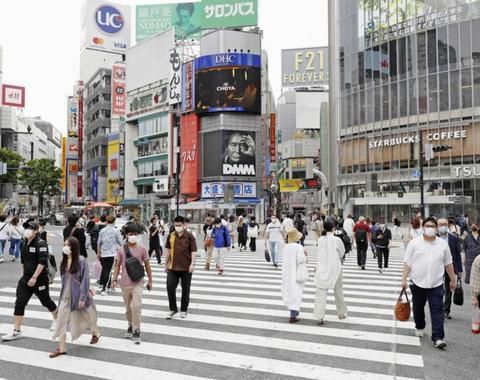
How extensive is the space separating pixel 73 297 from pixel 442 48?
40663 millimetres

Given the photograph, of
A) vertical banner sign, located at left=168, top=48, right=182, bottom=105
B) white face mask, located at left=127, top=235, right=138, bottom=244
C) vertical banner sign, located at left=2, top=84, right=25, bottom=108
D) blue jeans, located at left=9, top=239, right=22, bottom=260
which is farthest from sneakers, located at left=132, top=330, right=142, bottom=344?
vertical banner sign, located at left=2, top=84, right=25, bottom=108

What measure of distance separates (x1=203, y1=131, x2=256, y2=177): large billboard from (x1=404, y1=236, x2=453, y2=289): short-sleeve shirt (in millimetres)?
48794

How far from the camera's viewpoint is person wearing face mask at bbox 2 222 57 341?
697cm

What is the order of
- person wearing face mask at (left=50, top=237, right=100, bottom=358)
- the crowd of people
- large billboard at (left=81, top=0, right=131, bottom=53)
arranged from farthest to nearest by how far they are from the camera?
large billboard at (left=81, top=0, right=131, bottom=53) → the crowd of people → person wearing face mask at (left=50, top=237, right=100, bottom=358)

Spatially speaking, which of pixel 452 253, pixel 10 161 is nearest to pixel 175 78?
pixel 10 161

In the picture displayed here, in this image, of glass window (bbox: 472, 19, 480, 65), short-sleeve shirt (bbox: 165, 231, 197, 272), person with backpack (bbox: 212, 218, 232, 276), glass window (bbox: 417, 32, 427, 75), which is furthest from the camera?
glass window (bbox: 417, 32, 427, 75)

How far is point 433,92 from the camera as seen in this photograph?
4078 centimetres

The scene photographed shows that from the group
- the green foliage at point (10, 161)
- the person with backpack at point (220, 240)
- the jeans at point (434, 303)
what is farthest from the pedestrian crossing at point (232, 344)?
the green foliage at point (10, 161)

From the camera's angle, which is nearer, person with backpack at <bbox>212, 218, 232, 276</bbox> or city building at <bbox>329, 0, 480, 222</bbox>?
person with backpack at <bbox>212, 218, 232, 276</bbox>

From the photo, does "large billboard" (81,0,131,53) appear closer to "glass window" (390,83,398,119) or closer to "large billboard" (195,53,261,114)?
"large billboard" (195,53,261,114)

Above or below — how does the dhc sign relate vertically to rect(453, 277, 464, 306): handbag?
above

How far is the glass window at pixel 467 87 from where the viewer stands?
38.8 metres

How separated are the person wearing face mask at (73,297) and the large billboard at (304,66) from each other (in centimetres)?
11209

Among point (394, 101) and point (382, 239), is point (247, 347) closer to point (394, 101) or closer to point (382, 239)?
point (382, 239)
